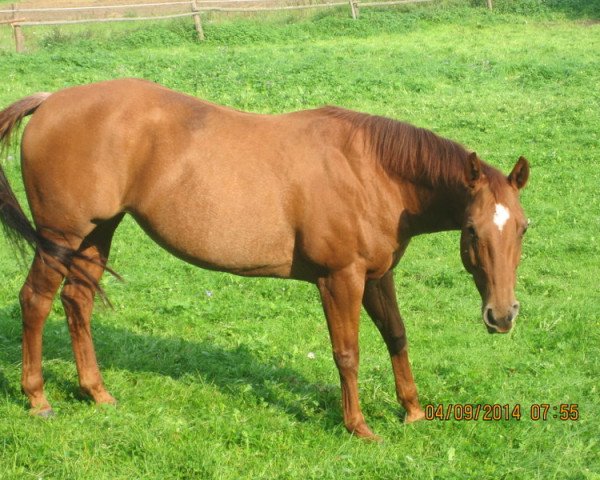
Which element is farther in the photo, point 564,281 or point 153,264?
point 153,264

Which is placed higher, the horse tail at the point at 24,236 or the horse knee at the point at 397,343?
the horse tail at the point at 24,236

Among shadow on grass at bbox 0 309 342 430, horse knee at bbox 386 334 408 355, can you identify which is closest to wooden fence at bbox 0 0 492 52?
shadow on grass at bbox 0 309 342 430

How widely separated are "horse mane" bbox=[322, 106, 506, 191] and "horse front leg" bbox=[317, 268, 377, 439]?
25.9 inches

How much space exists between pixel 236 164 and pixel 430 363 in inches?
80.8

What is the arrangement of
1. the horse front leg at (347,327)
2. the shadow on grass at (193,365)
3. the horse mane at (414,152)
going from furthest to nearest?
the shadow on grass at (193,365) → the horse front leg at (347,327) → the horse mane at (414,152)

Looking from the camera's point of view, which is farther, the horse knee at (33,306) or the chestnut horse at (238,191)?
the horse knee at (33,306)

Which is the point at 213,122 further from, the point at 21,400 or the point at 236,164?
the point at 21,400

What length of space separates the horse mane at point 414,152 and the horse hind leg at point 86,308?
5.48ft

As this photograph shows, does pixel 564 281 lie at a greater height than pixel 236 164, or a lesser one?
lesser

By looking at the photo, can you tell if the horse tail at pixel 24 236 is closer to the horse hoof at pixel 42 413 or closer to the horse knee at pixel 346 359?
the horse hoof at pixel 42 413

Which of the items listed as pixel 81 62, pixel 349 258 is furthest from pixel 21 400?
pixel 81 62

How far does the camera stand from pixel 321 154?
4715mm

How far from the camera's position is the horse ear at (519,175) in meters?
4.23

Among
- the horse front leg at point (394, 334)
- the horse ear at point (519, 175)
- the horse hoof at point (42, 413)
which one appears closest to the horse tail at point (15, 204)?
the horse hoof at point (42, 413)
